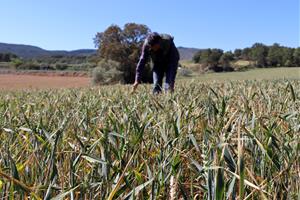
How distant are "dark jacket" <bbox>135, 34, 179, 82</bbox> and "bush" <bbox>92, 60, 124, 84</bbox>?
3749 cm

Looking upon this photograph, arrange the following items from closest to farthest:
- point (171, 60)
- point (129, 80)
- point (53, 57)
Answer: point (171, 60) → point (129, 80) → point (53, 57)

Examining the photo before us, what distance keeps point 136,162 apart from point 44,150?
0.36 metres

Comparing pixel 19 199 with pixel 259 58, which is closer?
pixel 19 199

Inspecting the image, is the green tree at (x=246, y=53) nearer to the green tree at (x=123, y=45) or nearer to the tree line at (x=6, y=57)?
the green tree at (x=123, y=45)

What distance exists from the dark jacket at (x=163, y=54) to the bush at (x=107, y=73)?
3749cm

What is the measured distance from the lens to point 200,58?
62.5 m

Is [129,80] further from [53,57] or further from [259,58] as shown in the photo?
[53,57]

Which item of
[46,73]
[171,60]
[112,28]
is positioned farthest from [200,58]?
[171,60]

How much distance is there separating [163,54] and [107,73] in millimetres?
39355

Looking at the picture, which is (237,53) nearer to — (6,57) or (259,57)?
(259,57)

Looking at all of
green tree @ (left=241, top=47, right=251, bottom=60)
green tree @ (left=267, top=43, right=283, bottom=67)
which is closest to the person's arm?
green tree @ (left=267, top=43, right=283, bottom=67)

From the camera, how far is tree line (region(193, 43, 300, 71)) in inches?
2249

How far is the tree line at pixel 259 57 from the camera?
57125mm

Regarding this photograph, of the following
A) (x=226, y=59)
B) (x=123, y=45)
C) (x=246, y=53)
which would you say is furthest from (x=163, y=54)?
(x=246, y=53)
